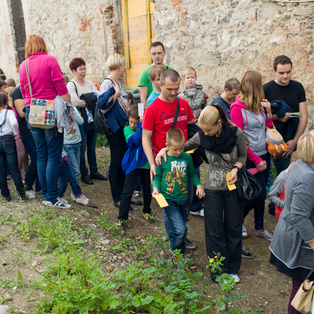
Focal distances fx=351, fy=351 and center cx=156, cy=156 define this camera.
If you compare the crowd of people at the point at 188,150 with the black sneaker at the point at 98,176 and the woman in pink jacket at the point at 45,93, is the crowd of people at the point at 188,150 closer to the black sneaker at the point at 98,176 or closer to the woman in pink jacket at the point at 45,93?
the woman in pink jacket at the point at 45,93

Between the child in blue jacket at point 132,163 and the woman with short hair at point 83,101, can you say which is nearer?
the child in blue jacket at point 132,163

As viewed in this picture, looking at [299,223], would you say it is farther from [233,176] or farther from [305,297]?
[233,176]

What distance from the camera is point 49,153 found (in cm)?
424

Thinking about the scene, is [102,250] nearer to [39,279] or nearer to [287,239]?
[39,279]

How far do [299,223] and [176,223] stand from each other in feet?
4.01

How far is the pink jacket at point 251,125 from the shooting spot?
358 centimetres

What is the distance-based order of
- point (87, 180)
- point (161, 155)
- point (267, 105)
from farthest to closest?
1. point (87, 180)
2. point (267, 105)
3. point (161, 155)

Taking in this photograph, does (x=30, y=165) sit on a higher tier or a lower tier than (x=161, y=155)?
lower

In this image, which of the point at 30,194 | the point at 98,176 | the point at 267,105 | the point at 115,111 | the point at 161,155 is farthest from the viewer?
the point at 98,176

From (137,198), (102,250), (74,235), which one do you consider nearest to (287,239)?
(102,250)

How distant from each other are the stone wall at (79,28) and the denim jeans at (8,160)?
4.24 metres

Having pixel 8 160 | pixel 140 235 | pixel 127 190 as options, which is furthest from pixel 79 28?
pixel 140 235

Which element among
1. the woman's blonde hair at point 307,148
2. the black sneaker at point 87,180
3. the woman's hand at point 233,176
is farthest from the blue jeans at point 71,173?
the woman's blonde hair at point 307,148

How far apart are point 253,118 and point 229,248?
1.34m
